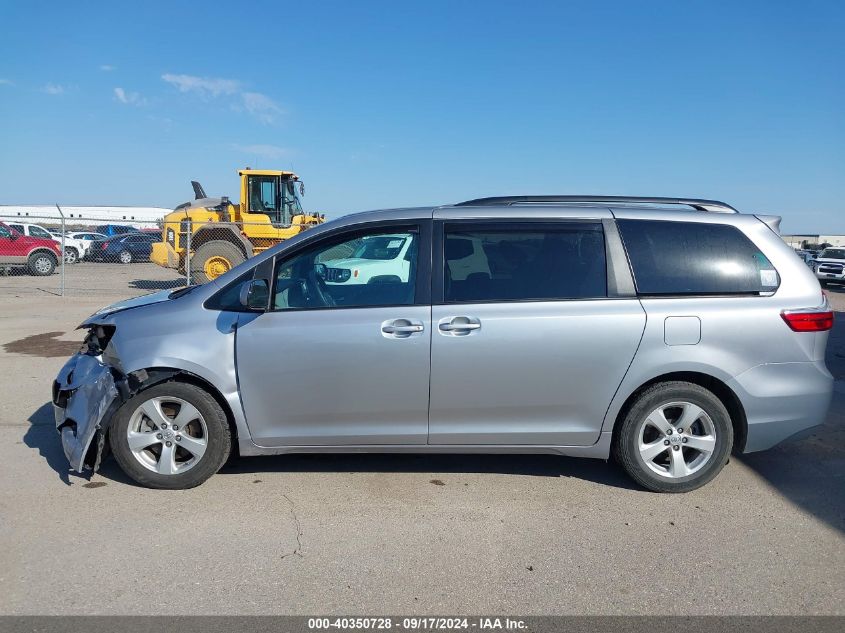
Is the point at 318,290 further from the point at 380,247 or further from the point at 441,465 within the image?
the point at 441,465

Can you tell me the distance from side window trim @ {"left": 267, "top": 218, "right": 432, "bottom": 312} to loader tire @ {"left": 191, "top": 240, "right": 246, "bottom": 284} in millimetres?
12399

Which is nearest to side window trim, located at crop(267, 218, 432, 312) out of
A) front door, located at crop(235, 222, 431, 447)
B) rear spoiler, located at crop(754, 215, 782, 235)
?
front door, located at crop(235, 222, 431, 447)

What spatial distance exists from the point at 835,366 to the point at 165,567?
Answer: 8.20 metres

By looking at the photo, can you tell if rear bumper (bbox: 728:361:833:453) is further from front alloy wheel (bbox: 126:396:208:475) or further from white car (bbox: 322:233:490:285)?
front alloy wheel (bbox: 126:396:208:475)

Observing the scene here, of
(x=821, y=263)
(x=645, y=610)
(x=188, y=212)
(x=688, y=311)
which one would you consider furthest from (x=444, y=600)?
(x=821, y=263)

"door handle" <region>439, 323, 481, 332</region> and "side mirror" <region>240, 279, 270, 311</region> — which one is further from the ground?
"side mirror" <region>240, 279, 270, 311</region>

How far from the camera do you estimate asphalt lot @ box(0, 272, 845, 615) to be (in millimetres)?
3045

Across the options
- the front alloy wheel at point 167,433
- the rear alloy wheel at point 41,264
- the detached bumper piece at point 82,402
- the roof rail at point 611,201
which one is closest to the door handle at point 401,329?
the roof rail at point 611,201

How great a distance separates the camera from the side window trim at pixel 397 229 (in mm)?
4102

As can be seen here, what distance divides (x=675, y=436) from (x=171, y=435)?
319cm

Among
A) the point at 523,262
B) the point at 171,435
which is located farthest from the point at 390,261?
the point at 171,435

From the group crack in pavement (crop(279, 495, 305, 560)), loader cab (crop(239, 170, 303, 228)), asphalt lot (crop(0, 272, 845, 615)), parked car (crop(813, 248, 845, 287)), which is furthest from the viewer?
parked car (crop(813, 248, 845, 287))

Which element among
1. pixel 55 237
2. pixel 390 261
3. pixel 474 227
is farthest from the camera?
pixel 55 237

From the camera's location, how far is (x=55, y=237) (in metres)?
29.4
